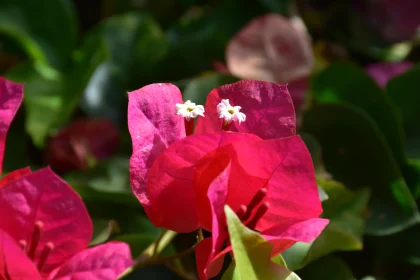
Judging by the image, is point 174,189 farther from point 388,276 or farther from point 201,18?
point 201,18

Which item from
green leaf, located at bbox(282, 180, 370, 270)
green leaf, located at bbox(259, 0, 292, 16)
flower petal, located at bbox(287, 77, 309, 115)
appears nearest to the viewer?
green leaf, located at bbox(282, 180, 370, 270)

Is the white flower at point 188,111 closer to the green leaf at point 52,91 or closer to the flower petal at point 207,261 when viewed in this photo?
the flower petal at point 207,261

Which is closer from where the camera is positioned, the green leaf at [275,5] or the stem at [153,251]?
the stem at [153,251]

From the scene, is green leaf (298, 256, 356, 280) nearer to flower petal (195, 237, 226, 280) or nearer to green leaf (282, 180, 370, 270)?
green leaf (282, 180, 370, 270)

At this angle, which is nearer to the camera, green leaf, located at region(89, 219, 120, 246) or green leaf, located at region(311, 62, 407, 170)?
green leaf, located at region(89, 219, 120, 246)

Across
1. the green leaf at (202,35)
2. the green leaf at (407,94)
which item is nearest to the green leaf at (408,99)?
the green leaf at (407,94)

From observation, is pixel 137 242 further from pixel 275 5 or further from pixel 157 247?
pixel 275 5

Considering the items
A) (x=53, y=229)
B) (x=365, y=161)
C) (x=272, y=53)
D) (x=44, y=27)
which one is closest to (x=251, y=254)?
(x=53, y=229)

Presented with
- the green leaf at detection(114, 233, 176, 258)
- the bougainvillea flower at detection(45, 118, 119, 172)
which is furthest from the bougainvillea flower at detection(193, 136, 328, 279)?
the bougainvillea flower at detection(45, 118, 119, 172)

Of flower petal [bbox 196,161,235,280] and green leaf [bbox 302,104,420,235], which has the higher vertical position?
flower petal [bbox 196,161,235,280]
